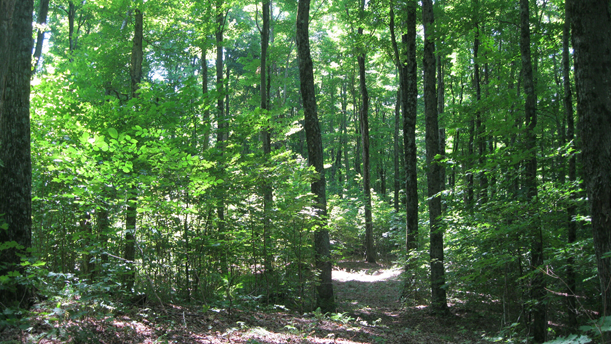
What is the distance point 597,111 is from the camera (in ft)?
10.7

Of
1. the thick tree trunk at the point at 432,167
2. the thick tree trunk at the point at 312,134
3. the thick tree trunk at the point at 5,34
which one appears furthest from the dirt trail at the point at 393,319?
→ the thick tree trunk at the point at 5,34

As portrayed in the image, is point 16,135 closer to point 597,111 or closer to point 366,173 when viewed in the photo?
point 597,111

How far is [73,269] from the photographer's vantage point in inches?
231

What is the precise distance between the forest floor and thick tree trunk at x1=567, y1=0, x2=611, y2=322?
3.62 metres

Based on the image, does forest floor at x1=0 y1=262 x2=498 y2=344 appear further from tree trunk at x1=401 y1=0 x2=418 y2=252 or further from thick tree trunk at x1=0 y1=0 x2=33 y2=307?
tree trunk at x1=401 y1=0 x2=418 y2=252

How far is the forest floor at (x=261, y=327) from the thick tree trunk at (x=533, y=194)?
1.00 m

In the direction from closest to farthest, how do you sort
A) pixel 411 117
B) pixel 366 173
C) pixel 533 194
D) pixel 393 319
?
pixel 533 194 < pixel 393 319 < pixel 411 117 < pixel 366 173

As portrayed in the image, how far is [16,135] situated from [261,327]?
4.10 meters

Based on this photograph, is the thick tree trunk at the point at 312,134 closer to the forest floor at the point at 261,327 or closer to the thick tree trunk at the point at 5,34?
the forest floor at the point at 261,327

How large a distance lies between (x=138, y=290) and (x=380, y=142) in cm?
2587

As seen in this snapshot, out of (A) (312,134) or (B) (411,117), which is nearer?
(A) (312,134)

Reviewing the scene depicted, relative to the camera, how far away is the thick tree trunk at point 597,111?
3.22 meters

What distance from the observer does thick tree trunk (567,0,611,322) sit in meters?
3.22

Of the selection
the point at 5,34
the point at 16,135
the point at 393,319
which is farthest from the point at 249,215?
the point at 393,319
